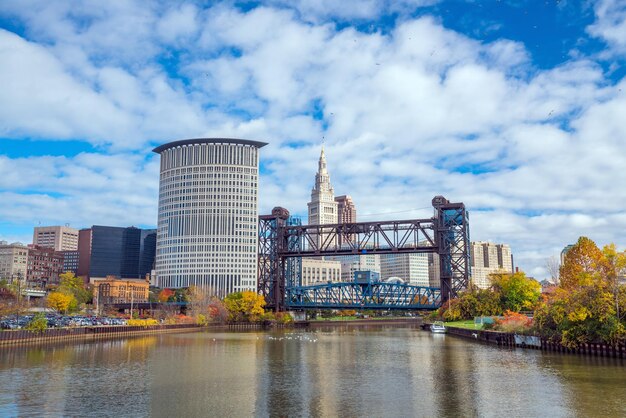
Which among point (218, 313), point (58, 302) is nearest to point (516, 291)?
point (218, 313)

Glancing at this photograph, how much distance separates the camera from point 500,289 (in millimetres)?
109688

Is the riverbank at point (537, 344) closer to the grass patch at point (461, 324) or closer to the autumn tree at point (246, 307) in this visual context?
the grass patch at point (461, 324)

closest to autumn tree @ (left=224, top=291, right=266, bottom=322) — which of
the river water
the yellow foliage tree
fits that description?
the yellow foliage tree

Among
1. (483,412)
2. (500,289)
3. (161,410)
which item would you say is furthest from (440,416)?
(500,289)

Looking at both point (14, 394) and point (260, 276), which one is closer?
point (14, 394)

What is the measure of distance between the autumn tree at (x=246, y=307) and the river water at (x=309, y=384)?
82918mm

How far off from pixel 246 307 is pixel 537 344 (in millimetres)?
90662

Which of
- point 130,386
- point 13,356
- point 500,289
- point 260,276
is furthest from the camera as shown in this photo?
point 260,276

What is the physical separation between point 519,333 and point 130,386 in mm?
54992

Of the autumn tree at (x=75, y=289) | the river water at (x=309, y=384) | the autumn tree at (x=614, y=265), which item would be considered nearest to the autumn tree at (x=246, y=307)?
the autumn tree at (x=75, y=289)

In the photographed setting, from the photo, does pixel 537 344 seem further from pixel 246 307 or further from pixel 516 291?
pixel 246 307

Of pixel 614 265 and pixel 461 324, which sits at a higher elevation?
pixel 614 265

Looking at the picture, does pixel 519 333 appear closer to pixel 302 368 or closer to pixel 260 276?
pixel 302 368

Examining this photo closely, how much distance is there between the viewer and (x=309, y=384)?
1672 inches
